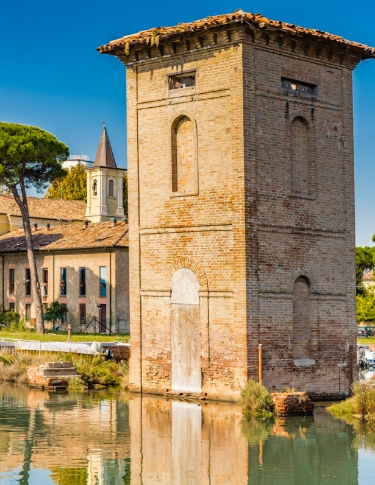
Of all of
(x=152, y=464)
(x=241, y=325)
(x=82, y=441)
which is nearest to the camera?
(x=152, y=464)

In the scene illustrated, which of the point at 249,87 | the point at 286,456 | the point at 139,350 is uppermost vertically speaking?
the point at 249,87

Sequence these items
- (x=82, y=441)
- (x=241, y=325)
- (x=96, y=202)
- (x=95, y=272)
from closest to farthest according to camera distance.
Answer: (x=82, y=441)
(x=241, y=325)
(x=95, y=272)
(x=96, y=202)

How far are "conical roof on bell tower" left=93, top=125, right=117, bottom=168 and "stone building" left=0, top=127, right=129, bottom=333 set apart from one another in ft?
79.0

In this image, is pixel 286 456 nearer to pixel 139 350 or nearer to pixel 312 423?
pixel 312 423

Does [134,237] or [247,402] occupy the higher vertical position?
[134,237]

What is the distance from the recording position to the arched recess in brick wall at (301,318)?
2228 centimetres

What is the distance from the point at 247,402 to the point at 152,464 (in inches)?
194

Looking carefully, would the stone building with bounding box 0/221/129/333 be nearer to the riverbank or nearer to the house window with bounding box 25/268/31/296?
the house window with bounding box 25/268/31/296

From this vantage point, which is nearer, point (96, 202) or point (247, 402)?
point (247, 402)

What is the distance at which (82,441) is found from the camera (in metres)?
17.6

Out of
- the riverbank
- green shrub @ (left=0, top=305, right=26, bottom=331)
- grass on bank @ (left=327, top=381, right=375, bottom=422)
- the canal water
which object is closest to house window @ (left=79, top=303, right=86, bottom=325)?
green shrub @ (left=0, top=305, right=26, bottom=331)

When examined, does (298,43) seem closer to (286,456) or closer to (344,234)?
(344,234)

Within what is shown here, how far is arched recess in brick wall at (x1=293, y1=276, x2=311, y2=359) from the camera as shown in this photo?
877 inches

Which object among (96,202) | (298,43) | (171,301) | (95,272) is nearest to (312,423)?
(171,301)
